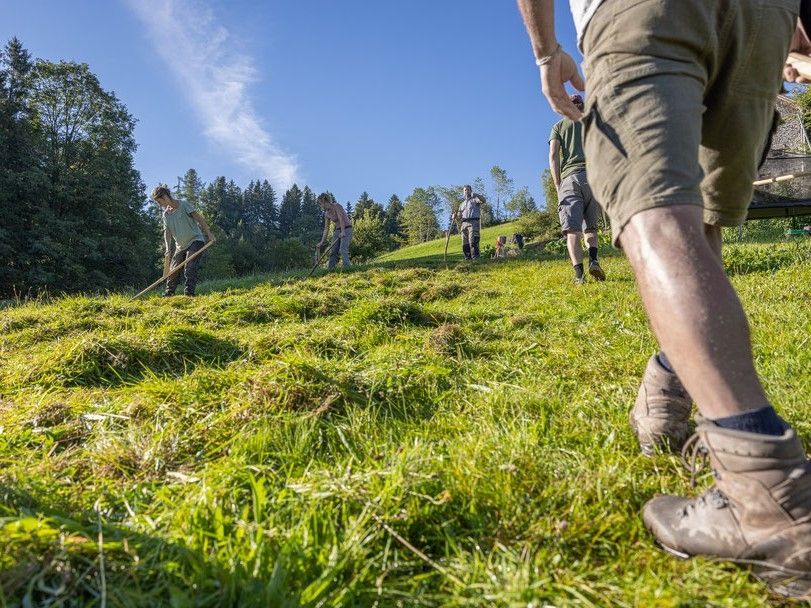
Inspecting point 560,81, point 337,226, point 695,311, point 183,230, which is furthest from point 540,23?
point 337,226

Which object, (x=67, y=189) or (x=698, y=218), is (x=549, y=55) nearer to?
(x=698, y=218)

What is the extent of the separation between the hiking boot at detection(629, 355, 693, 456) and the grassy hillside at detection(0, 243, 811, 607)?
2.6 inches

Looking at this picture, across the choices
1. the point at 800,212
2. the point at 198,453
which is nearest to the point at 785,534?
the point at 198,453

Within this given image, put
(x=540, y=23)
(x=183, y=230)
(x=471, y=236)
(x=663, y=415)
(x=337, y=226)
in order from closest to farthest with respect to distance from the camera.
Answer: (x=663, y=415) < (x=540, y=23) < (x=183, y=230) < (x=337, y=226) < (x=471, y=236)

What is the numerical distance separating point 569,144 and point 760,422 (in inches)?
251

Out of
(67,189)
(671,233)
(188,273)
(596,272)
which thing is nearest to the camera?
(671,233)

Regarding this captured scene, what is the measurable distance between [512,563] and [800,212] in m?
15.9

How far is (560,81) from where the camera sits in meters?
1.92

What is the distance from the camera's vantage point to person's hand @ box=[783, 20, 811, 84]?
1759 mm

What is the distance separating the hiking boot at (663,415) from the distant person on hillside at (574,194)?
195 inches

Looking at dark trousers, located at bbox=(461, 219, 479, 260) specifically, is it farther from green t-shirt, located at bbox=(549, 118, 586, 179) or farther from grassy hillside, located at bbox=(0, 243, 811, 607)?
grassy hillside, located at bbox=(0, 243, 811, 607)

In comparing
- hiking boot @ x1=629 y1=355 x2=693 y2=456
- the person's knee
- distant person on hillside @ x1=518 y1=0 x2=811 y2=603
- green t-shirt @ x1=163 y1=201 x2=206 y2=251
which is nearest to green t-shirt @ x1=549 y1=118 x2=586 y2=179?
distant person on hillside @ x1=518 y1=0 x2=811 y2=603

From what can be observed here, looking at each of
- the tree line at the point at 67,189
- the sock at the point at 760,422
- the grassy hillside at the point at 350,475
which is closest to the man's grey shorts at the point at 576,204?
the grassy hillside at the point at 350,475

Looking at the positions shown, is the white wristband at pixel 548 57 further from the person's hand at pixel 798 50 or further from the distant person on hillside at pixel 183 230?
the distant person on hillside at pixel 183 230
